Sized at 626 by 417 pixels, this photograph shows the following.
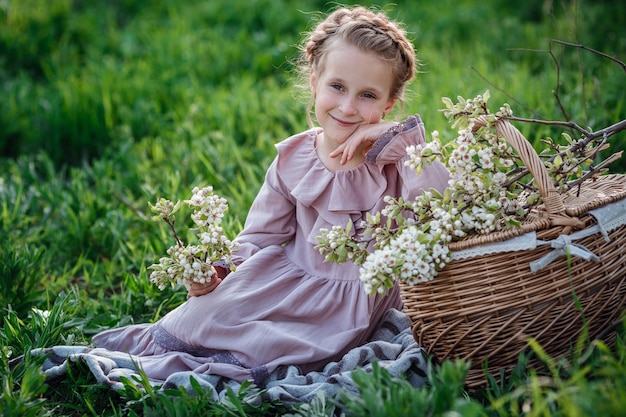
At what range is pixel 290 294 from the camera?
2.78 meters

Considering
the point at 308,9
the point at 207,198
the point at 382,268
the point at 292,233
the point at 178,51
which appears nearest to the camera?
the point at 382,268

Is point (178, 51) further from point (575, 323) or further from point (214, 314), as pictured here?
point (575, 323)

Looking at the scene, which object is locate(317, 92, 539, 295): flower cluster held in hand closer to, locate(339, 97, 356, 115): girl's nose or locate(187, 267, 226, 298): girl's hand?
locate(339, 97, 356, 115): girl's nose

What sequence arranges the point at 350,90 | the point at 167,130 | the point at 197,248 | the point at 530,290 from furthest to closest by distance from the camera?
the point at 167,130 < the point at 350,90 < the point at 197,248 < the point at 530,290

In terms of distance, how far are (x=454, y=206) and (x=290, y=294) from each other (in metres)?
0.74

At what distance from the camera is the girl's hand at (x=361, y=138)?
272 cm

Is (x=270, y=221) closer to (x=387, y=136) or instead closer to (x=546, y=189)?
(x=387, y=136)

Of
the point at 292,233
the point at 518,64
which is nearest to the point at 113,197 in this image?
the point at 292,233

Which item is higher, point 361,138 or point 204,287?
point 361,138

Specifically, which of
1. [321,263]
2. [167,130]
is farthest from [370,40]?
[167,130]

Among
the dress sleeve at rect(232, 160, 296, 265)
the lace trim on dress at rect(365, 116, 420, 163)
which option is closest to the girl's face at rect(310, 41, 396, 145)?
the lace trim on dress at rect(365, 116, 420, 163)

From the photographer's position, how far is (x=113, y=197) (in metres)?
4.13

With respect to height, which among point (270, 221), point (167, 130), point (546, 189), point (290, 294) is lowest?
point (167, 130)

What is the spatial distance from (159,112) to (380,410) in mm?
3643
